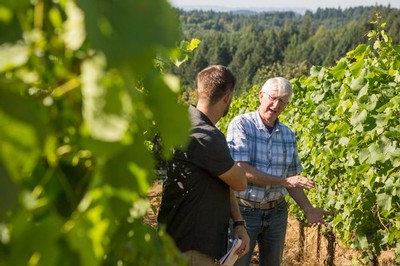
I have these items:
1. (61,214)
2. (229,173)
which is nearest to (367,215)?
(229,173)

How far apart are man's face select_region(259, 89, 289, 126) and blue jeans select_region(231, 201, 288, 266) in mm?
571

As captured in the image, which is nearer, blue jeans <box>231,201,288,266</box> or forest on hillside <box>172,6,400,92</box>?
blue jeans <box>231,201,288,266</box>

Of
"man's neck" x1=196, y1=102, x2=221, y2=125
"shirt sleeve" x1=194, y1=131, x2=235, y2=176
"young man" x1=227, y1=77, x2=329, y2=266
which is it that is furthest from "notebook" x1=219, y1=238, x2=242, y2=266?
"young man" x1=227, y1=77, x2=329, y2=266

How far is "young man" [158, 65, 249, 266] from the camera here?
2.43 metres

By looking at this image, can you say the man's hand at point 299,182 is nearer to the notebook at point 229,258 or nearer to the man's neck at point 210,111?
the notebook at point 229,258

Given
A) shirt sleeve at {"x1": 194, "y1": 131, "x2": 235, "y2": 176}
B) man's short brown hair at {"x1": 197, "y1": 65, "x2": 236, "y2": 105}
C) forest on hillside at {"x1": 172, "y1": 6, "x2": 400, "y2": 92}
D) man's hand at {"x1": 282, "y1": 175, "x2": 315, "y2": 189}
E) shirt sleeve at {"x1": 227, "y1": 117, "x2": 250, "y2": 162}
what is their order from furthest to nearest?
forest on hillside at {"x1": 172, "y1": 6, "x2": 400, "y2": 92} → shirt sleeve at {"x1": 227, "y1": 117, "x2": 250, "y2": 162} → man's hand at {"x1": 282, "y1": 175, "x2": 315, "y2": 189} → man's short brown hair at {"x1": 197, "y1": 65, "x2": 236, "y2": 105} → shirt sleeve at {"x1": 194, "y1": 131, "x2": 235, "y2": 176}

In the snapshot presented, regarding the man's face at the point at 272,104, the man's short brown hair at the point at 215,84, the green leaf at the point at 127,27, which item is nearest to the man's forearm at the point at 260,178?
the man's face at the point at 272,104

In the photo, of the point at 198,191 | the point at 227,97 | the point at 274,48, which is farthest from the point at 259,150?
the point at 274,48

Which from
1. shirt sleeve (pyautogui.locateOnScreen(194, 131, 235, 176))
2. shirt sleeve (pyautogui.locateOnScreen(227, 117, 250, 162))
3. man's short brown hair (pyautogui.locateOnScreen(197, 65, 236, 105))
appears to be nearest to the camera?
shirt sleeve (pyautogui.locateOnScreen(194, 131, 235, 176))

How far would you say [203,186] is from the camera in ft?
8.13

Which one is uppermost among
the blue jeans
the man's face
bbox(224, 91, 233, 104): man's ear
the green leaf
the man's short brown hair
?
the green leaf

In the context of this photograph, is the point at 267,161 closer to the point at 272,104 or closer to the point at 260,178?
the point at 260,178

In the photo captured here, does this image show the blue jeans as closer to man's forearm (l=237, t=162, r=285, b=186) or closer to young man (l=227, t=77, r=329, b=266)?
young man (l=227, t=77, r=329, b=266)

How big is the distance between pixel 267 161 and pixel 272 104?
36 cm
